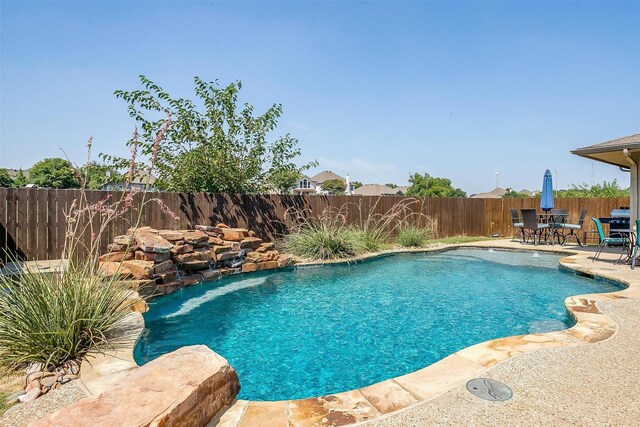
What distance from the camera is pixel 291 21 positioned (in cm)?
805

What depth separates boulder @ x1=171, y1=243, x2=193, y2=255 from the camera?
18.7 feet

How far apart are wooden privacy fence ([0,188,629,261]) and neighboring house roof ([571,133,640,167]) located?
3616mm

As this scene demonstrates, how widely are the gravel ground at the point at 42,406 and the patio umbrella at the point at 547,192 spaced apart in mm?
12531

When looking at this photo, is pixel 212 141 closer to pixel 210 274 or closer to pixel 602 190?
pixel 210 274

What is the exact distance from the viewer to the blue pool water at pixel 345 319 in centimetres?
310

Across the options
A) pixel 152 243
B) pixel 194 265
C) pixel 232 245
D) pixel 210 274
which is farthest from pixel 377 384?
pixel 232 245

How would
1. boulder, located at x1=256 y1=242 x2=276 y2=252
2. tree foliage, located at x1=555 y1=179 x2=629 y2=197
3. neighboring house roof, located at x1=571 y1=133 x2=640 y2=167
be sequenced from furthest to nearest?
tree foliage, located at x1=555 y1=179 x2=629 y2=197 < boulder, located at x1=256 y1=242 x2=276 y2=252 < neighboring house roof, located at x1=571 y1=133 x2=640 y2=167

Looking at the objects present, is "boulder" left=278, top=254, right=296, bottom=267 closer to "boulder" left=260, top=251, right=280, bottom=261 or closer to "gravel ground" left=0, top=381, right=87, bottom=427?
"boulder" left=260, top=251, right=280, bottom=261

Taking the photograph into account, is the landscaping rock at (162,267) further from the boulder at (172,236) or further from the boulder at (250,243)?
the boulder at (250,243)

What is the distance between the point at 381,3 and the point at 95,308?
29.3ft

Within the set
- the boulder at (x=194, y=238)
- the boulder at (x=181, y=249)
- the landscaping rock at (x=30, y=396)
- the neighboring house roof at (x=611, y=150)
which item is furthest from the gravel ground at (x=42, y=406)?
the neighboring house roof at (x=611, y=150)

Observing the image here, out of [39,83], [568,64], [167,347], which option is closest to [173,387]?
[167,347]

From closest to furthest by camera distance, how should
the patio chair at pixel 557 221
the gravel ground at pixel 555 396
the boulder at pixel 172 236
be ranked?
the gravel ground at pixel 555 396, the boulder at pixel 172 236, the patio chair at pixel 557 221

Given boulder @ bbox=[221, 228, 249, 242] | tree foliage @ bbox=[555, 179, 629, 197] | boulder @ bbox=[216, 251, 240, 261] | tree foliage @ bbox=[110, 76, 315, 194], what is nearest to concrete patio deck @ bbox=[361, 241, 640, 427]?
boulder @ bbox=[216, 251, 240, 261]
